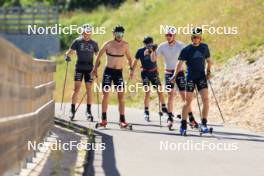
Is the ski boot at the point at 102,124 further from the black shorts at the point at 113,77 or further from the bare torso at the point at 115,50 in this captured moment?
the bare torso at the point at 115,50

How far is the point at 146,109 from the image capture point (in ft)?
71.3

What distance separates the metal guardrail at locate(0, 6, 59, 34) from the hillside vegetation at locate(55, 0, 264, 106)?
140 centimetres

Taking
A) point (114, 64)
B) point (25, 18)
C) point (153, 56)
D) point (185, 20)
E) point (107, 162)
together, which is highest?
point (25, 18)

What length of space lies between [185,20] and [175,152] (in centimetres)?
2086

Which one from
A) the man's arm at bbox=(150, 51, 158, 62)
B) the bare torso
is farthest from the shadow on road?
the man's arm at bbox=(150, 51, 158, 62)

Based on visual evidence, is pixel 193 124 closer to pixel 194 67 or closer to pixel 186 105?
pixel 186 105

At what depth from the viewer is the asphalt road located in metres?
12.2

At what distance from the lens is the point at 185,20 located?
115 ft

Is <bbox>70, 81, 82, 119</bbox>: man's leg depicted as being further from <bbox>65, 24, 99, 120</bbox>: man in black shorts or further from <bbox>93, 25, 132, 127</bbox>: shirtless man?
<bbox>93, 25, 132, 127</bbox>: shirtless man

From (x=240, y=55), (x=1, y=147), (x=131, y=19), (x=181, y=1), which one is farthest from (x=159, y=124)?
(x=131, y=19)

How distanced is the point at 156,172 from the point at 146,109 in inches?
385

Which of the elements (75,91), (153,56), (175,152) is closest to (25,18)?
(75,91)

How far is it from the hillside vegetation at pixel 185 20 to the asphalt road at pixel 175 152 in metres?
8.39

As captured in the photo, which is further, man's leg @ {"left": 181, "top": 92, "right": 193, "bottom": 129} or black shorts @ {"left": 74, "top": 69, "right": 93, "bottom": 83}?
black shorts @ {"left": 74, "top": 69, "right": 93, "bottom": 83}
